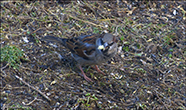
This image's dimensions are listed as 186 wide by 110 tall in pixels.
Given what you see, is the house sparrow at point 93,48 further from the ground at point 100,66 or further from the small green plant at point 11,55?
the small green plant at point 11,55

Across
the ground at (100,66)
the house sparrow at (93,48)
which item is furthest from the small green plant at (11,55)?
the house sparrow at (93,48)

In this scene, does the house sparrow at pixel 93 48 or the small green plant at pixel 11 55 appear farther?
the small green plant at pixel 11 55

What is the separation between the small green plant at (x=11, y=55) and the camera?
4.18m

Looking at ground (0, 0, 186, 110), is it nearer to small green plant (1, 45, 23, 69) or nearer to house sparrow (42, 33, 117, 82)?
small green plant (1, 45, 23, 69)

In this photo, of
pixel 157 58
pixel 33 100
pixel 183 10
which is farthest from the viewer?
pixel 183 10

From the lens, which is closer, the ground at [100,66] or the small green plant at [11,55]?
the ground at [100,66]

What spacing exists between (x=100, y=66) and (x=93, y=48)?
675mm

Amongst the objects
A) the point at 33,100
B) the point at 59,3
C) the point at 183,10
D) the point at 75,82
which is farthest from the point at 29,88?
the point at 183,10

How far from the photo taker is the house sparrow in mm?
3965

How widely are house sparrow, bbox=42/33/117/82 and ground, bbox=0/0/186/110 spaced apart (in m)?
0.35

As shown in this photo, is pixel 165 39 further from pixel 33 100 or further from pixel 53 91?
pixel 33 100

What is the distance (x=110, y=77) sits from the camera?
14.4ft

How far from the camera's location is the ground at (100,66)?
153 inches

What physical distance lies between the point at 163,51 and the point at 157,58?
0.30 m
